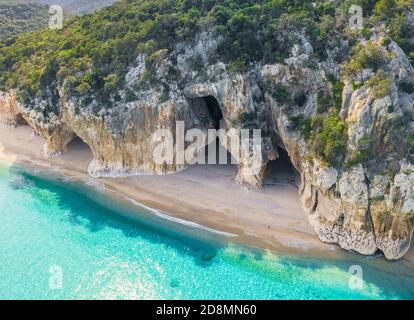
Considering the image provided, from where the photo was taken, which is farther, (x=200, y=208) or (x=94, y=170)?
(x=94, y=170)

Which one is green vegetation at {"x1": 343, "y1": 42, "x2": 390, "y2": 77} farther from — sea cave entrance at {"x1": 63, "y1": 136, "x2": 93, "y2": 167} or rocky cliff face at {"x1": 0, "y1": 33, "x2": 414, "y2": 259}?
sea cave entrance at {"x1": 63, "y1": 136, "x2": 93, "y2": 167}

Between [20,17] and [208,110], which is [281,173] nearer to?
[208,110]

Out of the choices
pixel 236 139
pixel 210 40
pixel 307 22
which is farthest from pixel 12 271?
pixel 307 22

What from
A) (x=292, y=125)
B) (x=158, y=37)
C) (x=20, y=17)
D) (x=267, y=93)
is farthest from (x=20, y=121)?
(x=20, y=17)

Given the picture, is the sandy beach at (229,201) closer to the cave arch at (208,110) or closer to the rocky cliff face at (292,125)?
the rocky cliff face at (292,125)

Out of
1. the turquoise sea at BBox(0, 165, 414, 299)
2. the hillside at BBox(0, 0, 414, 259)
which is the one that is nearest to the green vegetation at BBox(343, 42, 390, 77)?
the hillside at BBox(0, 0, 414, 259)
